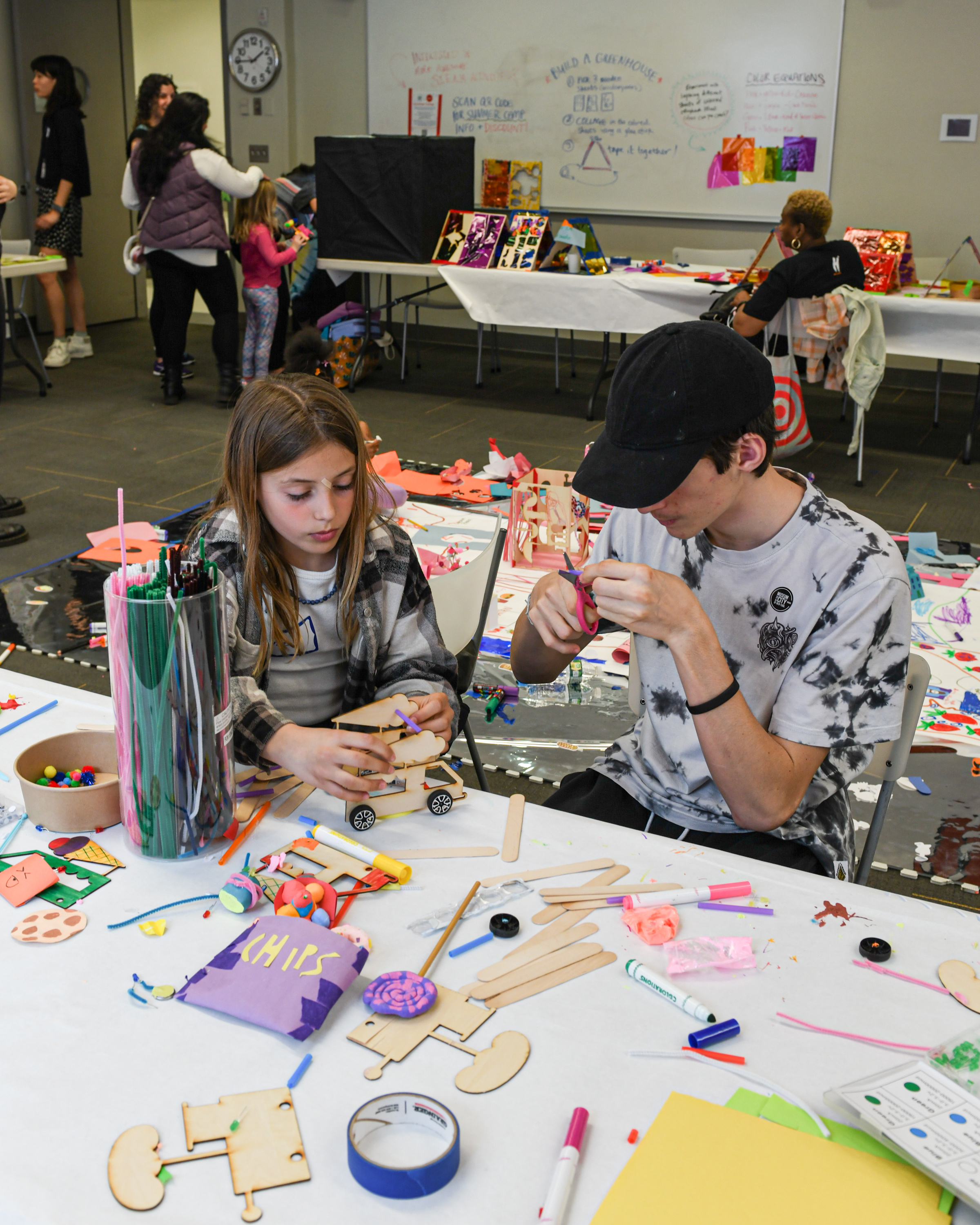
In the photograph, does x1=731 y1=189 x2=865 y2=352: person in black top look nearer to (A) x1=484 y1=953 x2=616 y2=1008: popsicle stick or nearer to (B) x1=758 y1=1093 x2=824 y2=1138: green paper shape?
(A) x1=484 y1=953 x2=616 y2=1008: popsicle stick

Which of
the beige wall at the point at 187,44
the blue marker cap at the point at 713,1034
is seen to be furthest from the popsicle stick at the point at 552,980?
the beige wall at the point at 187,44

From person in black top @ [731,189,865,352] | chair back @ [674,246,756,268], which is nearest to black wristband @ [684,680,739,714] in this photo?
person in black top @ [731,189,865,352]

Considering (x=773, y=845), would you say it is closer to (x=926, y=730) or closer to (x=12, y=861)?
(x=12, y=861)

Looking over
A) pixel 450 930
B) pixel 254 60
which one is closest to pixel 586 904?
pixel 450 930

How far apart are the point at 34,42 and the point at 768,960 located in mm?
7971

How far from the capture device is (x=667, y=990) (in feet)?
2.90

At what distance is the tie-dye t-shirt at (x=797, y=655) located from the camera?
1248mm

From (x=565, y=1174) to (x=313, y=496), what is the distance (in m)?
0.94

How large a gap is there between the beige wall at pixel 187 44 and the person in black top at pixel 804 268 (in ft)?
18.6

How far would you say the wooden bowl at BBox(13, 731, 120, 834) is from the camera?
1081 millimetres

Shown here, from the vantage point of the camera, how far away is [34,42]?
23.0ft

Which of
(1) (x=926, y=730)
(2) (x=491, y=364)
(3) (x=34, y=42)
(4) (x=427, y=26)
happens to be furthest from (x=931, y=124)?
(3) (x=34, y=42)

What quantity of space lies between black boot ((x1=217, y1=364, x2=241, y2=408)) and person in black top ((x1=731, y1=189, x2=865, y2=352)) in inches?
109

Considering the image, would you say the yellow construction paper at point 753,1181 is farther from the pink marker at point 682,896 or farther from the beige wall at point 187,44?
the beige wall at point 187,44
